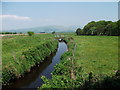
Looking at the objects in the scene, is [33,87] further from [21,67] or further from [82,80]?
[82,80]

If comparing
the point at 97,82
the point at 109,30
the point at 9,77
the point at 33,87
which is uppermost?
the point at 109,30

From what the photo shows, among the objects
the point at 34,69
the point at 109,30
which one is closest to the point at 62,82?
the point at 34,69

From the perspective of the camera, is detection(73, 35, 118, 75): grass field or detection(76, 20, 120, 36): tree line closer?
detection(73, 35, 118, 75): grass field

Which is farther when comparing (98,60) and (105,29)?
(105,29)

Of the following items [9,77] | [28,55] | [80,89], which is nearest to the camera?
[80,89]

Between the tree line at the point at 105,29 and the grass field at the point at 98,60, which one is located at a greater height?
the tree line at the point at 105,29

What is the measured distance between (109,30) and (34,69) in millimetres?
42781

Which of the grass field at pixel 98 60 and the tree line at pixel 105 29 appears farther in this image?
the tree line at pixel 105 29

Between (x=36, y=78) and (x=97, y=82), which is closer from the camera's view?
(x=97, y=82)

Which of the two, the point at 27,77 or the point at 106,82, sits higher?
the point at 106,82

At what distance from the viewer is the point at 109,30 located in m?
48.8

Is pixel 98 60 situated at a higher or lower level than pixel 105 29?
lower

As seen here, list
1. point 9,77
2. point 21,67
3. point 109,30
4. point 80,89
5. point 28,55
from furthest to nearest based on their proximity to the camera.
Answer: point 109,30, point 28,55, point 21,67, point 9,77, point 80,89

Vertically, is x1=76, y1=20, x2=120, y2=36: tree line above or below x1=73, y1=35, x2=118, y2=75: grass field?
above
